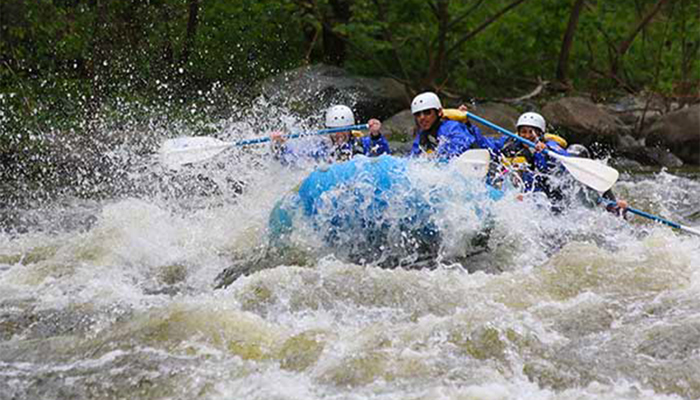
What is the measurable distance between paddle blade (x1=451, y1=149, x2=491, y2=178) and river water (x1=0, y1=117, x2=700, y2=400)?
0.96 feet

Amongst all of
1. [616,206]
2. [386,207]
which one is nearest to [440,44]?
[616,206]

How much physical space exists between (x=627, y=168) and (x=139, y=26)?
21.8 feet

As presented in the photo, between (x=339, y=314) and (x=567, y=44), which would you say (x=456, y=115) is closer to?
(x=339, y=314)

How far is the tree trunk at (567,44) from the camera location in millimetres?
13680

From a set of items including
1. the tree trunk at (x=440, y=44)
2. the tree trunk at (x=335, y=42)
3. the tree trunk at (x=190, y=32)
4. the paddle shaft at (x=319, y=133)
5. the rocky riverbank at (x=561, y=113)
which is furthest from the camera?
the tree trunk at (x=335, y=42)

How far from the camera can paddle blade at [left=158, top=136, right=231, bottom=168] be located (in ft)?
23.6

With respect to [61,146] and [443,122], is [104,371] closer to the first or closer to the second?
[443,122]

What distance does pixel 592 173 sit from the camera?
6508mm

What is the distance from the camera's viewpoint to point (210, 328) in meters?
4.46

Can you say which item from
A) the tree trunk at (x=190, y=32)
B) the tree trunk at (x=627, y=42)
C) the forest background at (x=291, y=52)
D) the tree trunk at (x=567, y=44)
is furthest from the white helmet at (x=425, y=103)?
the tree trunk at (x=627, y=42)

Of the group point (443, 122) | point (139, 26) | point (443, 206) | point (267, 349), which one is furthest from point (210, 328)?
point (139, 26)

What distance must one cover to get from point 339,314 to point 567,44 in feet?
34.1

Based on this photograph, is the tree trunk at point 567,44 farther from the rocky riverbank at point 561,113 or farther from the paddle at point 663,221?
the paddle at point 663,221

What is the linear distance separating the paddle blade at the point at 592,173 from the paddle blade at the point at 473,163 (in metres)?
0.68
